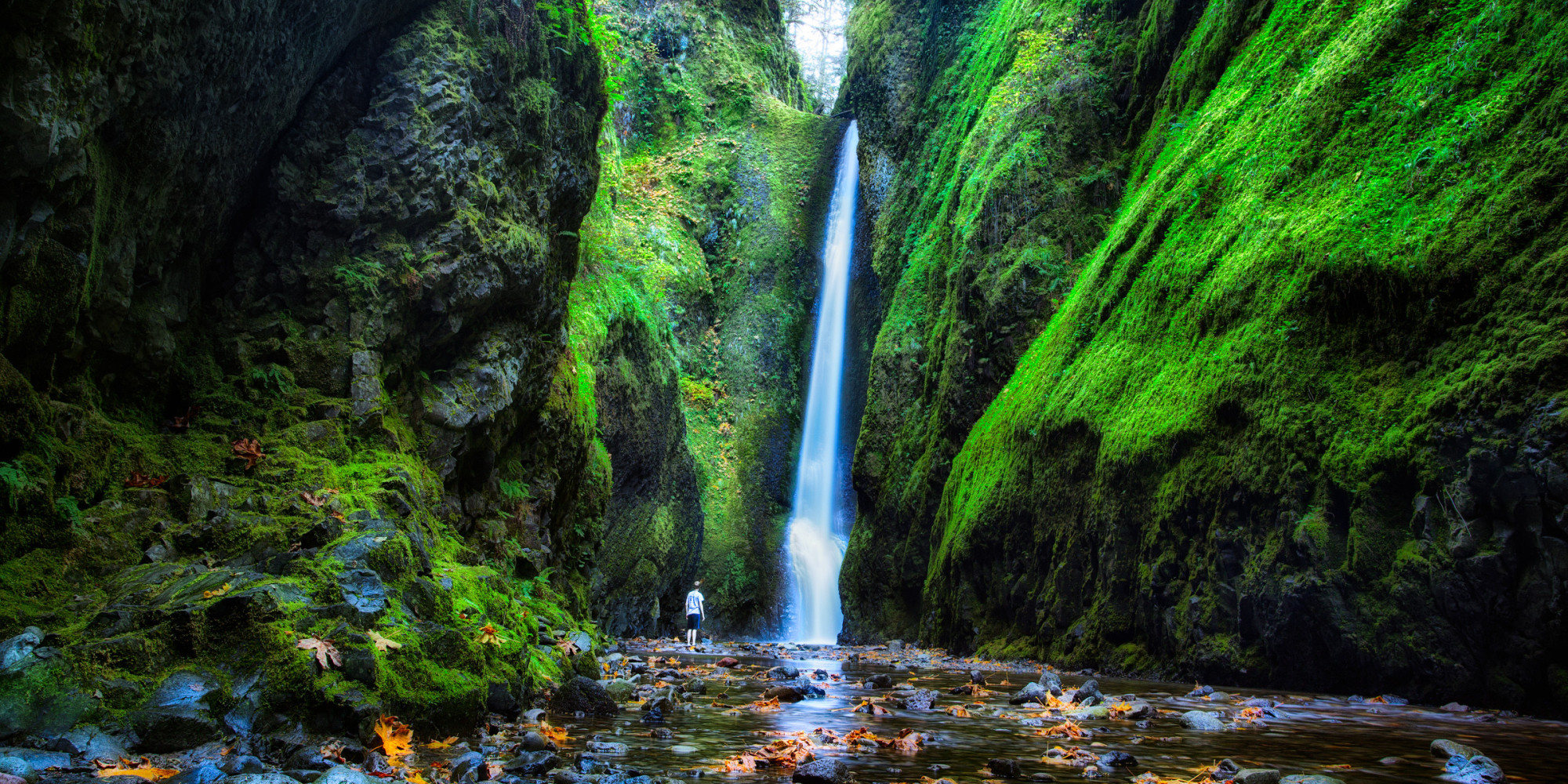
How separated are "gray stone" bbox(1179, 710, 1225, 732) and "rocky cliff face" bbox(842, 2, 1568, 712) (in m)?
2.13

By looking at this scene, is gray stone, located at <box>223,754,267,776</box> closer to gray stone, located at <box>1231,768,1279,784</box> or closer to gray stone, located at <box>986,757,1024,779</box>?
gray stone, located at <box>986,757,1024,779</box>

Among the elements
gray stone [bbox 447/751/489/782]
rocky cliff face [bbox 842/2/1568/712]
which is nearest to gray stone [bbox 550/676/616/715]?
gray stone [bbox 447/751/489/782]

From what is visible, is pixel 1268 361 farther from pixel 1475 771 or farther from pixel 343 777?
pixel 343 777

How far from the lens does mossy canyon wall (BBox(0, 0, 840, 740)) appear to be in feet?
13.1

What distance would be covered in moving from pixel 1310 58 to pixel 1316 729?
27.0 ft

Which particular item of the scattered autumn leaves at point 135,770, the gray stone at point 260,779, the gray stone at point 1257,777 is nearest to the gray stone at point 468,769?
the gray stone at point 260,779

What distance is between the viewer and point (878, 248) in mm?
26078

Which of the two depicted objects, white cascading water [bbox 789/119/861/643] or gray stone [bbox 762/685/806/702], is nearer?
gray stone [bbox 762/685/806/702]

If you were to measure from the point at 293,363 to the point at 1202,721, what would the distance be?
7.80 metres

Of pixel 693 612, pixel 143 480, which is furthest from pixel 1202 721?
pixel 693 612

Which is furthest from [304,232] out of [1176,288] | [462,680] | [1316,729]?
[1176,288]

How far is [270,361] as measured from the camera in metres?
6.76

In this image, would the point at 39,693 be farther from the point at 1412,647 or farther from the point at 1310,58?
the point at 1310,58

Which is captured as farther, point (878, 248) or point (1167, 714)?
point (878, 248)
